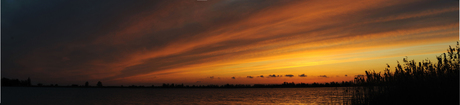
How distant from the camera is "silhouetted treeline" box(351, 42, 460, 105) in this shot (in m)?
14.4

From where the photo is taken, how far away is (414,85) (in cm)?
1612

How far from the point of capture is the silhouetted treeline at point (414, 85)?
14.4 meters

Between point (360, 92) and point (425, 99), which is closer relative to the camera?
point (425, 99)

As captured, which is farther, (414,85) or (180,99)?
(180,99)

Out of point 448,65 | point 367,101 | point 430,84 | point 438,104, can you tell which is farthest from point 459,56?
point 367,101

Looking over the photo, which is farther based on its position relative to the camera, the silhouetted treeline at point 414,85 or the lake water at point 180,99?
the lake water at point 180,99

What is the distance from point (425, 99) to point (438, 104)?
0.70m

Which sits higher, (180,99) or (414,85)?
(414,85)

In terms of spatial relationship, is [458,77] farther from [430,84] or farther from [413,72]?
[413,72]

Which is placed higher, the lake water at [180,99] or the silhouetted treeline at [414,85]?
the silhouetted treeline at [414,85]

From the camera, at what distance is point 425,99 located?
14859mm

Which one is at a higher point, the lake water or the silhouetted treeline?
the silhouetted treeline

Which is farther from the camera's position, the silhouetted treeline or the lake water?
the lake water

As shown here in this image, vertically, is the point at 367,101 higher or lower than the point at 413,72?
lower
